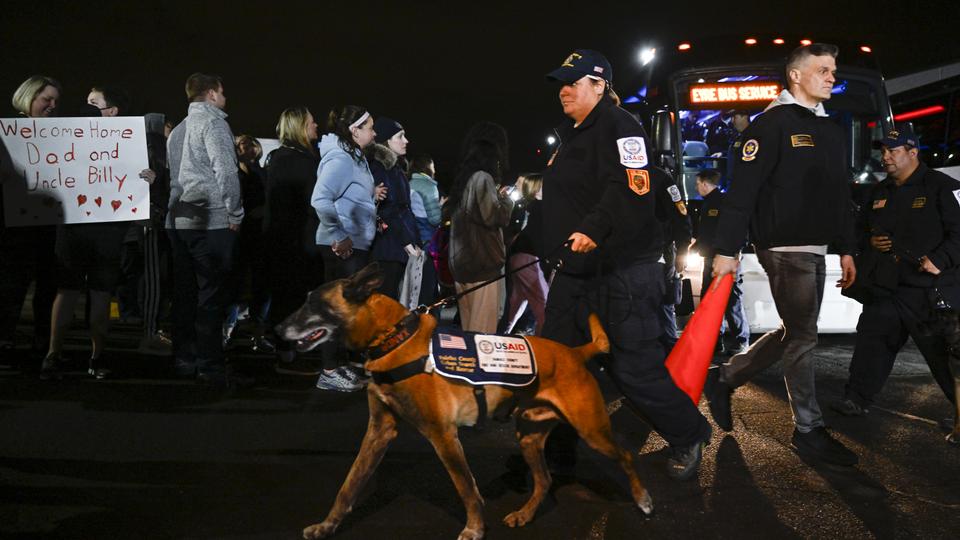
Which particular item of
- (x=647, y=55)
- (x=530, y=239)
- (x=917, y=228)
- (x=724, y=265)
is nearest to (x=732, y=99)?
(x=647, y=55)

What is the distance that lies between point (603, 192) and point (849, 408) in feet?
9.37

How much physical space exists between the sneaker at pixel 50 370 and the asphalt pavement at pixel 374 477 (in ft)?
0.46

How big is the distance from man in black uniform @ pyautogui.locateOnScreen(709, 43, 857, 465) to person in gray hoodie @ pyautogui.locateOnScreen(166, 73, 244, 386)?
3.43m

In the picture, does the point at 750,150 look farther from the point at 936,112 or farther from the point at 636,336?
the point at 936,112

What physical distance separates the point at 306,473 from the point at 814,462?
2.74m

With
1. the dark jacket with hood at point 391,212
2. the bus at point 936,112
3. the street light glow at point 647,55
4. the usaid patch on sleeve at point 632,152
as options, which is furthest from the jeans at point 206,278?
the bus at point 936,112

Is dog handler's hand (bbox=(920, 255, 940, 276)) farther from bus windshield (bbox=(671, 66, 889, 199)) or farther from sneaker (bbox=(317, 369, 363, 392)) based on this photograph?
bus windshield (bbox=(671, 66, 889, 199))

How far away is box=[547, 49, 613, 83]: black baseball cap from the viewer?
144 inches

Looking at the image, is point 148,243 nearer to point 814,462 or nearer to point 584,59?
point 584,59

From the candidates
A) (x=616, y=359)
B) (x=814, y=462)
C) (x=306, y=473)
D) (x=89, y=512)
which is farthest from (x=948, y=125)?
(x=89, y=512)

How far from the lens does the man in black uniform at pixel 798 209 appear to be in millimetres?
4023

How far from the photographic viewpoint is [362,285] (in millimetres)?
2928

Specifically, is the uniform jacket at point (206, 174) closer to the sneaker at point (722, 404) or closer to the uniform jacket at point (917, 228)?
A: the sneaker at point (722, 404)

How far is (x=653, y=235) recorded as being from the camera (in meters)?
3.65
